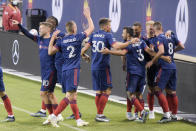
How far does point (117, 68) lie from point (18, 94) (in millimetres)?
2669

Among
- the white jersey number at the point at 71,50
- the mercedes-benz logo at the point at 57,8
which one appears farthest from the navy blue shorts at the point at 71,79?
the mercedes-benz logo at the point at 57,8

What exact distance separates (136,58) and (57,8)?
457 inches

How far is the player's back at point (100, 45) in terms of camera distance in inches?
484

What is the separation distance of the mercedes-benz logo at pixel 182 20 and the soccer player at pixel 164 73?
3.55 meters

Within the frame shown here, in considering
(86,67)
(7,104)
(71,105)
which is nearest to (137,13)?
(86,67)

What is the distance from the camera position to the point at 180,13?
643 inches

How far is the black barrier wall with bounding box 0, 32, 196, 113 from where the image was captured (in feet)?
43.3

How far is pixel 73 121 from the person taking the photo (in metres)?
12.4

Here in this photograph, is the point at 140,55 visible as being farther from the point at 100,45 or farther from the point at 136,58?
the point at 100,45

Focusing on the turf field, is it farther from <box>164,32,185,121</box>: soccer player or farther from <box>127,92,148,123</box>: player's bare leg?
<box>164,32,185,121</box>: soccer player

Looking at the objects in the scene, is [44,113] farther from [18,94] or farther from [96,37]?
[18,94]

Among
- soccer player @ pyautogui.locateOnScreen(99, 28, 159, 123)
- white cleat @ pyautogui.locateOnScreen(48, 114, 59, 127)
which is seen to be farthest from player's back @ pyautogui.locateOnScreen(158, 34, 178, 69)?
white cleat @ pyautogui.locateOnScreen(48, 114, 59, 127)

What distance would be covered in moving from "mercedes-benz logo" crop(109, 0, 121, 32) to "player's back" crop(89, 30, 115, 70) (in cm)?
690

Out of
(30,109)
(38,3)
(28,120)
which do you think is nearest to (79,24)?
(38,3)
